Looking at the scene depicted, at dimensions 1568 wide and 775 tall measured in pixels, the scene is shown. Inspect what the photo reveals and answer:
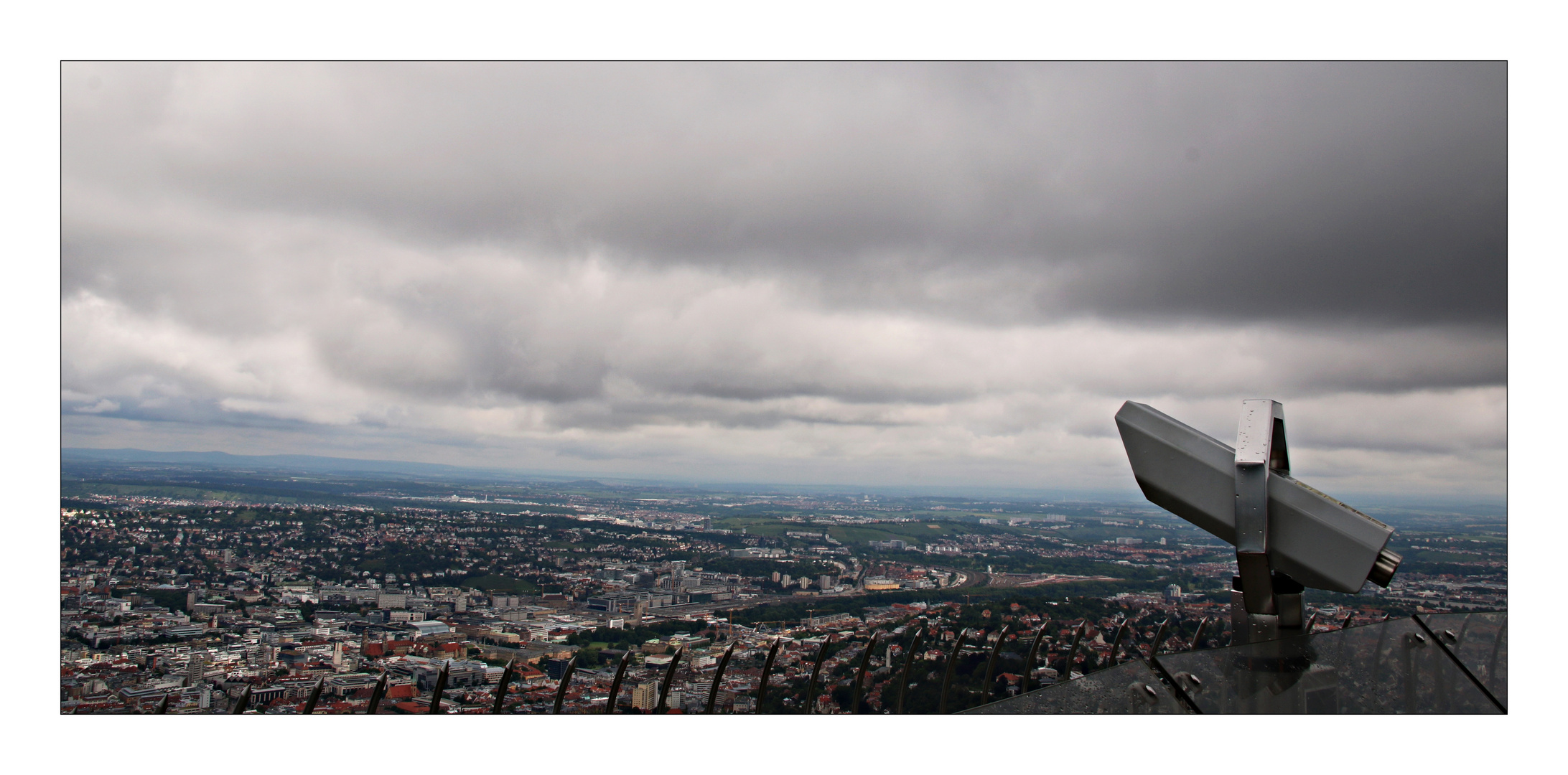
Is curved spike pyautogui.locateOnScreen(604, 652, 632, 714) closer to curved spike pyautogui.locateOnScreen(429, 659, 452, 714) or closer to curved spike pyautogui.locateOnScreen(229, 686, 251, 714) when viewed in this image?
curved spike pyautogui.locateOnScreen(429, 659, 452, 714)

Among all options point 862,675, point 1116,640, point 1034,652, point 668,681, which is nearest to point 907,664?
point 862,675

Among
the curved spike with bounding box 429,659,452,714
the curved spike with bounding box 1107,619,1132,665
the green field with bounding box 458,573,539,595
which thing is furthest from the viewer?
the green field with bounding box 458,573,539,595

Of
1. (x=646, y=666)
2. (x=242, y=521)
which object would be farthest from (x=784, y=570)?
(x=646, y=666)

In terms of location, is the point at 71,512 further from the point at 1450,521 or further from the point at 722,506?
the point at 1450,521

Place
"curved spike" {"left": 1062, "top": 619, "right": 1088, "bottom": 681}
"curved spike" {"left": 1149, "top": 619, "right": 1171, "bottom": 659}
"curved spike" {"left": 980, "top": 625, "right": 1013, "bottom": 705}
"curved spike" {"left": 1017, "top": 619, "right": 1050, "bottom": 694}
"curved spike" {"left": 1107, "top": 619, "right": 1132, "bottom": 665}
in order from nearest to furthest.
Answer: "curved spike" {"left": 980, "top": 625, "right": 1013, "bottom": 705} < "curved spike" {"left": 1017, "top": 619, "right": 1050, "bottom": 694} < "curved spike" {"left": 1062, "top": 619, "right": 1088, "bottom": 681} < "curved spike" {"left": 1149, "top": 619, "right": 1171, "bottom": 659} < "curved spike" {"left": 1107, "top": 619, "right": 1132, "bottom": 665}

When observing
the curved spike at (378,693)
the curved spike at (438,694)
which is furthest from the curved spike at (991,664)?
the curved spike at (378,693)

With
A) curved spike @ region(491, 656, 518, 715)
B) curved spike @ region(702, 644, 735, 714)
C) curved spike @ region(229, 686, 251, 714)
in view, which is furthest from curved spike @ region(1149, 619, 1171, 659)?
curved spike @ region(229, 686, 251, 714)

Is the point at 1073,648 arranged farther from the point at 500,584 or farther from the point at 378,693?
the point at 500,584
